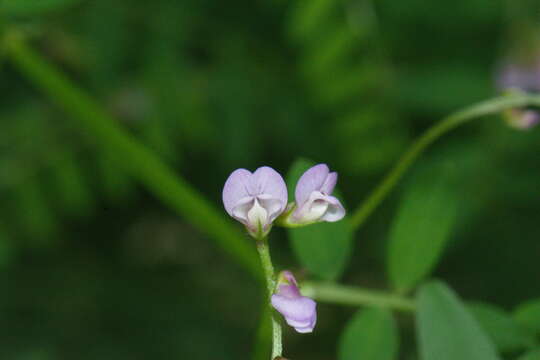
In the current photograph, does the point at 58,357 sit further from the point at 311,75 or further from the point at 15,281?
the point at 311,75

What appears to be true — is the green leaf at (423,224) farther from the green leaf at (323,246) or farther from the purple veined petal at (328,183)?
the purple veined petal at (328,183)

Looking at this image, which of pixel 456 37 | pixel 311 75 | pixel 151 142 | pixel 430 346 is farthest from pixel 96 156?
pixel 430 346

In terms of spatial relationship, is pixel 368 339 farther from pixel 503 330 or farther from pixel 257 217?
pixel 257 217

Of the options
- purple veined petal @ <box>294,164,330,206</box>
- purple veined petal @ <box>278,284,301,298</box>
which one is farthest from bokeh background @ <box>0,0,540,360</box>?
purple veined petal @ <box>278,284,301,298</box>

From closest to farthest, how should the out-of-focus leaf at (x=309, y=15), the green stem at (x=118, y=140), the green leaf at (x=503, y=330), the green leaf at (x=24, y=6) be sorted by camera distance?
the green leaf at (x=503, y=330) < the green leaf at (x=24, y=6) < the green stem at (x=118, y=140) < the out-of-focus leaf at (x=309, y=15)

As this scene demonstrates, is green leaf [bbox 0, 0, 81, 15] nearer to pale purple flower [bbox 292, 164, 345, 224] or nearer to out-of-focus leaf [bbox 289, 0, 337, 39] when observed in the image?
pale purple flower [bbox 292, 164, 345, 224]

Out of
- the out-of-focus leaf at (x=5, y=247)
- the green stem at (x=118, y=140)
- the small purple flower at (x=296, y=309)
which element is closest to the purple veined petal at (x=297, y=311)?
the small purple flower at (x=296, y=309)

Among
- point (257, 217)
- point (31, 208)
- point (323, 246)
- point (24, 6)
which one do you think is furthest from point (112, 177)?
point (257, 217)
